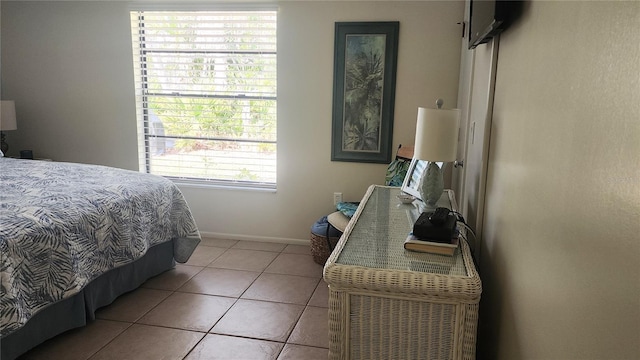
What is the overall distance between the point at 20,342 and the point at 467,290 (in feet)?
6.70

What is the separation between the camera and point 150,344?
7.57ft

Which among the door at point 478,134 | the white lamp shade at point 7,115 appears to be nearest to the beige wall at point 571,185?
the door at point 478,134

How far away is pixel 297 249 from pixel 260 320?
1.22 metres

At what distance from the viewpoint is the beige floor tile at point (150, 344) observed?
2205 millimetres

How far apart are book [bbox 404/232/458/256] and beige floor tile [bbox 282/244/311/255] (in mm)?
2139

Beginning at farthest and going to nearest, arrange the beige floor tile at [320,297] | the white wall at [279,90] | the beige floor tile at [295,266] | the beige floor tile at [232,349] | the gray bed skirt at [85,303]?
the white wall at [279,90]
the beige floor tile at [295,266]
the beige floor tile at [320,297]
the beige floor tile at [232,349]
the gray bed skirt at [85,303]

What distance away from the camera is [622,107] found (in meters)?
0.64

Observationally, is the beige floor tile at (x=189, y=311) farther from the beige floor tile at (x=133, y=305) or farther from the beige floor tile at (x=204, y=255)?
the beige floor tile at (x=204, y=255)

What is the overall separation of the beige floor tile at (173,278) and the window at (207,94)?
0.93m

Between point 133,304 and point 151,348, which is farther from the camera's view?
point 133,304

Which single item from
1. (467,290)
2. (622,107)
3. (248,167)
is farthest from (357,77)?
(622,107)

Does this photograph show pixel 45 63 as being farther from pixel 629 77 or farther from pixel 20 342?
pixel 629 77

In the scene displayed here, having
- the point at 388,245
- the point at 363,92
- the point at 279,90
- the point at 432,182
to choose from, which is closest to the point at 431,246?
the point at 388,245

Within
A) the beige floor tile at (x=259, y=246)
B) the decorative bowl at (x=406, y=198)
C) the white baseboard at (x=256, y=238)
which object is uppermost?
the decorative bowl at (x=406, y=198)
